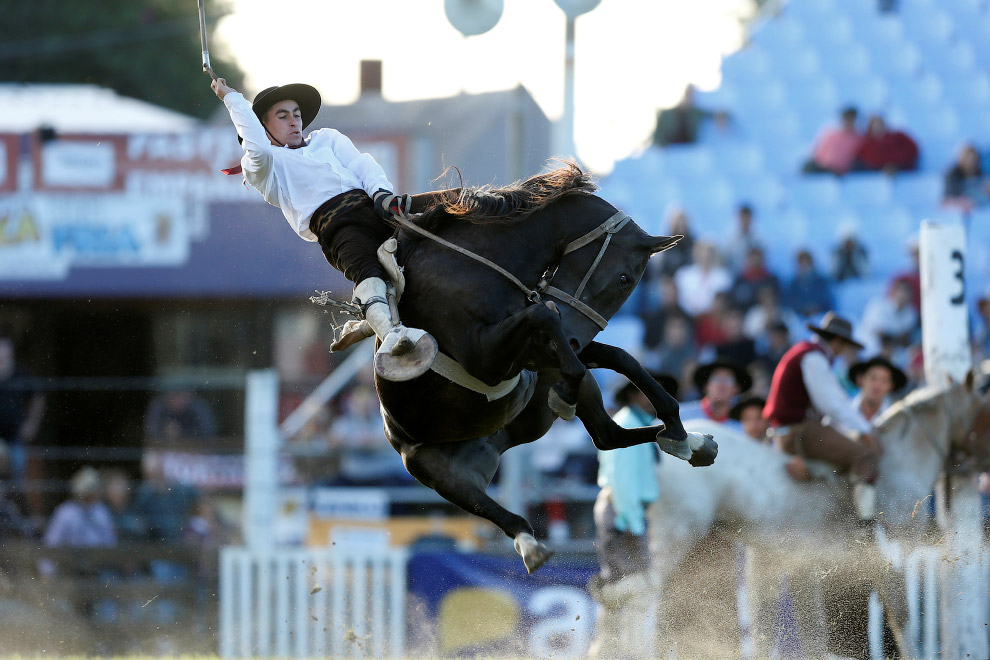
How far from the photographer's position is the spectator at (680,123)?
1716 cm

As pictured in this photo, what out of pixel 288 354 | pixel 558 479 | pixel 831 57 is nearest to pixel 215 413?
pixel 288 354

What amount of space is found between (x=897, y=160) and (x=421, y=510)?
27.5ft

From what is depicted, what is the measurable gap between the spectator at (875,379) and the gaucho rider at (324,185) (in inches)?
173

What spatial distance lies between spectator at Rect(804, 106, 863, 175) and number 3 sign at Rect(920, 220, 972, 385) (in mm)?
7216

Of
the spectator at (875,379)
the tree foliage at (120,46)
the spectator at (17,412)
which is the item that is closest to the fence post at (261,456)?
the spectator at (17,412)

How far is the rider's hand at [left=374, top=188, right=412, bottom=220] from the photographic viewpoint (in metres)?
5.82

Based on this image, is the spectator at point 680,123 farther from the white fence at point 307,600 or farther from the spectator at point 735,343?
the white fence at point 307,600

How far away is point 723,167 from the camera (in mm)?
17016

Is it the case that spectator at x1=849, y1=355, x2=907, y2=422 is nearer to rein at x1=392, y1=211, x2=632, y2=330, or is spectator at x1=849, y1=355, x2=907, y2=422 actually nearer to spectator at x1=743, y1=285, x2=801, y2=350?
spectator at x1=743, y1=285, x2=801, y2=350

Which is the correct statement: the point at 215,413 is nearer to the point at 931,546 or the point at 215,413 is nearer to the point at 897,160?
the point at 931,546

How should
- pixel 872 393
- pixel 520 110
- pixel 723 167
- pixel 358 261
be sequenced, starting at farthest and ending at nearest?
pixel 723 167, pixel 520 110, pixel 872 393, pixel 358 261

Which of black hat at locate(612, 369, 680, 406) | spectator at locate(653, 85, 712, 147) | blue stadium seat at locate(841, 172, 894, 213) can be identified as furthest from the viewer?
spectator at locate(653, 85, 712, 147)

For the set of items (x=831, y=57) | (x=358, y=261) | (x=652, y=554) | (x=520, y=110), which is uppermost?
(x=831, y=57)

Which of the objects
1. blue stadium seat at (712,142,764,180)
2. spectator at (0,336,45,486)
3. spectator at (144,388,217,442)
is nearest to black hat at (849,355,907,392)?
spectator at (144,388,217,442)
